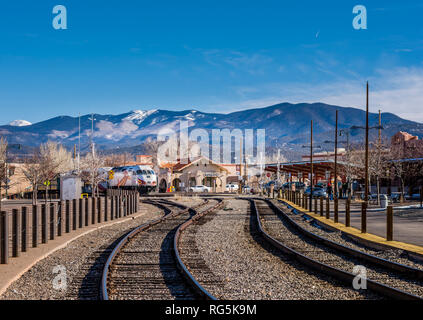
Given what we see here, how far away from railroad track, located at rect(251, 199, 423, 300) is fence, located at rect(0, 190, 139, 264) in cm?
681

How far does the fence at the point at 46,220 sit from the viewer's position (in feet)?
39.6

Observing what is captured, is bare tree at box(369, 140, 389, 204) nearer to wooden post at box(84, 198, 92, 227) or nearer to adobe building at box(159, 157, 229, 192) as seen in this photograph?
wooden post at box(84, 198, 92, 227)

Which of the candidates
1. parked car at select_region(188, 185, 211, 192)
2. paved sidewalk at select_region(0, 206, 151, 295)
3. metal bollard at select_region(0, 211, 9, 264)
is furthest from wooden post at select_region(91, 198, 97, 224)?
parked car at select_region(188, 185, 211, 192)

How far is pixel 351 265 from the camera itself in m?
12.0

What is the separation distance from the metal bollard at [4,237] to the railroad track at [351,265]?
677cm

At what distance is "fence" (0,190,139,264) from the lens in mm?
12061

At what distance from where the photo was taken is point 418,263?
12.0 m

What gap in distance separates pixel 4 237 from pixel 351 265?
7864 millimetres

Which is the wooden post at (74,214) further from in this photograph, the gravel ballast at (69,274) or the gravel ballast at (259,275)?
the gravel ballast at (259,275)

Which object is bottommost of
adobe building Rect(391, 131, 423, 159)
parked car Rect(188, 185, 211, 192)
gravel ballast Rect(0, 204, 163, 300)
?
parked car Rect(188, 185, 211, 192)

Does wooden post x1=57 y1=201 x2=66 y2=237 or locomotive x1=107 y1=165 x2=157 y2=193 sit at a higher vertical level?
locomotive x1=107 y1=165 x2=157 y2=193
